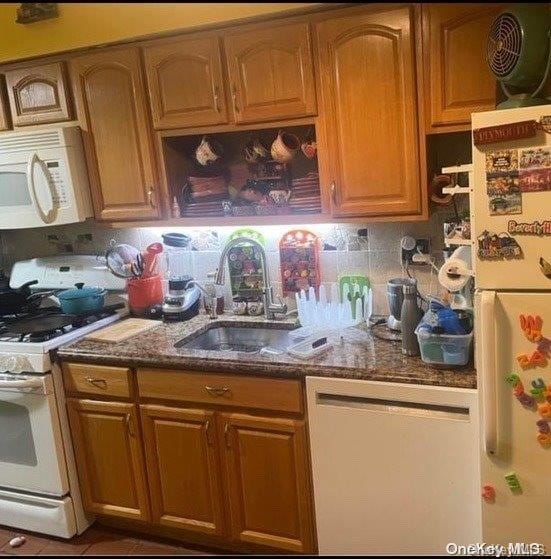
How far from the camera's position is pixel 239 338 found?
275cm

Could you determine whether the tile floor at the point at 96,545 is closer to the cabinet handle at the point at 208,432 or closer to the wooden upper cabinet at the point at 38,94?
the cabinet handle at the point at 208,432

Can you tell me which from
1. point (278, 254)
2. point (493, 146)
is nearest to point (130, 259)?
point (278, 254)

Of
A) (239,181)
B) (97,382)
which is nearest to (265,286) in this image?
(239,181)

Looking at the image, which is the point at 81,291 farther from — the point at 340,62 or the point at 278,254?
the point at 340,62

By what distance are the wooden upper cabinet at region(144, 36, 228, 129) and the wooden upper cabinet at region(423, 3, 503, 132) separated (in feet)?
2.76

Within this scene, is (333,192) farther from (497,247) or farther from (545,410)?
(545,410)

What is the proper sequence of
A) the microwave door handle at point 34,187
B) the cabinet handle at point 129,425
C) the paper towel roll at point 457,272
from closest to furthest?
the paper towel roll at point 457,272 < the cabinet handle at point 129,425 < the microwave door handle at point 34,187

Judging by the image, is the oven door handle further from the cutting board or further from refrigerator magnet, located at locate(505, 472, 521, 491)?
refrigerator magnet, located at locate(505, 472, 521, 491)

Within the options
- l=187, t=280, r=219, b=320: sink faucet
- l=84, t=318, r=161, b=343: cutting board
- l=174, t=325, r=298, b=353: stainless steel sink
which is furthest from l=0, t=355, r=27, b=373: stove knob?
l=187, t=280, r=219, b=320: sink faucet

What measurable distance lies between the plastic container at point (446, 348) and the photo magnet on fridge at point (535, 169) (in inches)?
21.1

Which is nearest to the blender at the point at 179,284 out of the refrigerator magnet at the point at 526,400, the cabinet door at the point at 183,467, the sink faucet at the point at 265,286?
the sink faucet at the point at 265,286

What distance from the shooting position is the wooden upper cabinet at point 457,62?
6.44ft

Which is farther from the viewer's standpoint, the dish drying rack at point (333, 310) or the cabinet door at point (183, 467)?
the dish drying rack at point (333, 310)

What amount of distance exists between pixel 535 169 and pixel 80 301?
2.06 meters
